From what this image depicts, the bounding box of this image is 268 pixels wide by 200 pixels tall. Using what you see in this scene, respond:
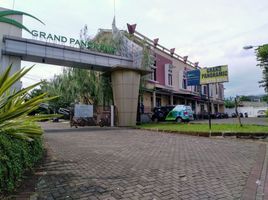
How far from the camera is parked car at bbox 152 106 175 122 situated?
25.2 m

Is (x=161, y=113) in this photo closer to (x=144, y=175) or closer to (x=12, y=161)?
(x=144, y=175)

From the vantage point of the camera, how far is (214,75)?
52.9ft

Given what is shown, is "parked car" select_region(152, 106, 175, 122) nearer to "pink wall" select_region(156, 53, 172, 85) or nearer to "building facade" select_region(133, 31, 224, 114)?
"building facade" select_region(133, 31, 224, 114)

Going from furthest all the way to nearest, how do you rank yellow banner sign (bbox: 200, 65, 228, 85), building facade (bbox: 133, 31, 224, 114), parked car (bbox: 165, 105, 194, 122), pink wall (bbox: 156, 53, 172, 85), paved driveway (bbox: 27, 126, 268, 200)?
pink wall (bbox: 156, 53, 172, 85)
building facade (bbox: 133, 31, 224, 114)
parked car (bbox: 165, 105, 194, 122)
yellow banner sign (bbox: 200, 65, 228, 85)
paved driveway (bbox: 27, 126, 268, 200)

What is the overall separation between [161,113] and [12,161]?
72.0 ft

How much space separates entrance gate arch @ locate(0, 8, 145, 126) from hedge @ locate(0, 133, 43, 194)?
41.8 feet

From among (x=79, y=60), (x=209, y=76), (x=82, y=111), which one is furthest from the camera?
(x=82, y=111)

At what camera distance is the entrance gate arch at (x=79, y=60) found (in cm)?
→ 1689

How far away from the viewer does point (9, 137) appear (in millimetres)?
4934

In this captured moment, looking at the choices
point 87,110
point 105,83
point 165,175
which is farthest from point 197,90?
point 165,175

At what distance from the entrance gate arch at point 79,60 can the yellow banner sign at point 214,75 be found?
19.1ft

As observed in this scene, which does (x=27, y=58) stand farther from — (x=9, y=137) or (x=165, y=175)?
(x=165, y=175)

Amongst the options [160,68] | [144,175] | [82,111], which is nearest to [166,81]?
[160,68]

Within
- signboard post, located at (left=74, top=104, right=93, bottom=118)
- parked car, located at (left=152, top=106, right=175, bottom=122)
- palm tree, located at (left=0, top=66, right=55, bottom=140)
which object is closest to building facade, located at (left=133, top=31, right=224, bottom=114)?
parked car, located at (left=152, top=106, right=175, bottom=122)
